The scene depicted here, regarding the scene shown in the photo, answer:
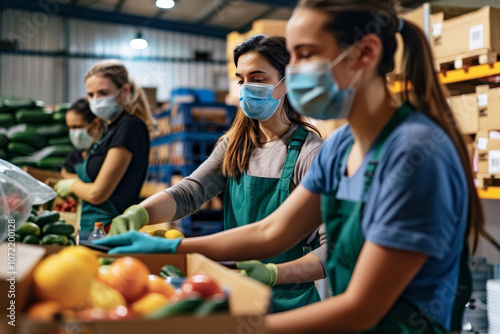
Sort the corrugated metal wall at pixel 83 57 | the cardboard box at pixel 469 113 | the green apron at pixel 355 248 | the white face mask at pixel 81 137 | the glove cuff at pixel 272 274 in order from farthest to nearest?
the corrugated metal wall at pixel 83 57 → the white face mask at pixel 81 137 → the cardboard box at pixel 469 113 → the glove cuff at pixel 272 274 → the green apron at pixel 355 248

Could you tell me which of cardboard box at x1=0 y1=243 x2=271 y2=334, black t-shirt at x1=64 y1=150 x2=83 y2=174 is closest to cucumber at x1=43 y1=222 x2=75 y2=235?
cardboard box at x1=0 y1=243 x2=271 y2=334

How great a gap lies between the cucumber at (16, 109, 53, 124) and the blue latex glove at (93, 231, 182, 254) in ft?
15.1

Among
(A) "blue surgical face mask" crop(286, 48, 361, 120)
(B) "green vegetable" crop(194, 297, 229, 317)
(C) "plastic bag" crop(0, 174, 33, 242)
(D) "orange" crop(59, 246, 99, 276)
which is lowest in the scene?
(B) "green vegetable" crop(194, 297, 229, 317)

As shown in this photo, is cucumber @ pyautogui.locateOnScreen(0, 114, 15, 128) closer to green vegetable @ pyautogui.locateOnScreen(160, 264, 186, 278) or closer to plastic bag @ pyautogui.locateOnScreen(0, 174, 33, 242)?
plastic bag @ pyautogui.locateOnScreen(0, 174, 33, 242)

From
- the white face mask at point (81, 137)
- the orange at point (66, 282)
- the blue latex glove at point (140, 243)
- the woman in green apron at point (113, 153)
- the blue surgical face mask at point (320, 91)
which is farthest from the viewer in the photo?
the white face mask at point (81, 137)

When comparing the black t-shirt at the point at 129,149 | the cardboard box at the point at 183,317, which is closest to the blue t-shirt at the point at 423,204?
the cardboard box at the point at 183,317

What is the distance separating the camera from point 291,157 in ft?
7.86

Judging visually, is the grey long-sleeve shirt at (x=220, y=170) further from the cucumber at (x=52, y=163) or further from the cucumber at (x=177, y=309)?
the cucumber at (x=52, y=163)

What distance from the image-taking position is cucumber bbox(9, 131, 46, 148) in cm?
571

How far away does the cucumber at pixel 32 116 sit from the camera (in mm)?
5914

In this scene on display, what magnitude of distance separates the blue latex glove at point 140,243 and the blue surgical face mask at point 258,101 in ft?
2.92

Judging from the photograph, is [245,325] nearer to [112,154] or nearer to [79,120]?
[112,154]

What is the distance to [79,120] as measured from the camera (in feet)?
16.8

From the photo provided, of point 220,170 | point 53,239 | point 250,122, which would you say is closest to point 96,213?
point 53,239
